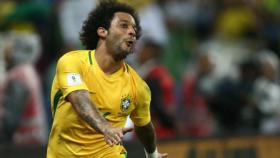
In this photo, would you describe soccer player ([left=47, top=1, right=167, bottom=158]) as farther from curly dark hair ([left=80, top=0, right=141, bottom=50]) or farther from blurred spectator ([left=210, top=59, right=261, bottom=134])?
blurred spectator ([left=210, top=59, right=261, bottom=134])

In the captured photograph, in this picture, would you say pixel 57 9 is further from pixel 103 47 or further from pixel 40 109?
pixel 103 47

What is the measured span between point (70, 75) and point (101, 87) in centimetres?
31

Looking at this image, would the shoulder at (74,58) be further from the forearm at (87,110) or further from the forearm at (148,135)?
the forearm at (148,135)

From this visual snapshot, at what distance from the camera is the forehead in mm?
7465

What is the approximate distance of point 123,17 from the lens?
752 cm

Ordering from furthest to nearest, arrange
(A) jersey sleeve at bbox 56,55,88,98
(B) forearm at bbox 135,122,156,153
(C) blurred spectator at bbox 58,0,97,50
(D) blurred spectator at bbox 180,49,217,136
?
(C) blurred spectator at bbox 58,0,97,50 → (D) blurred spectator at bbox 180,49,217,136 → (B) forearm at bbox 135,122,156,153 → (A) jersey sleeve at bbox 56,55,88,98

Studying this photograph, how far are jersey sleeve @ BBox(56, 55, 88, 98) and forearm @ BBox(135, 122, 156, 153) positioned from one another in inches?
34.1

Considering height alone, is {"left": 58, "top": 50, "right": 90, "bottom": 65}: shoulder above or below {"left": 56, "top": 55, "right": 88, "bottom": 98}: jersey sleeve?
above

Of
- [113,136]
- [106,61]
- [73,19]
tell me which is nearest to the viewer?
[113,136]

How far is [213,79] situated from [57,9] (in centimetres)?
267

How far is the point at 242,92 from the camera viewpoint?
12.3 metres

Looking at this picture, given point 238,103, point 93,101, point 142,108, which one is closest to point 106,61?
point 93,101

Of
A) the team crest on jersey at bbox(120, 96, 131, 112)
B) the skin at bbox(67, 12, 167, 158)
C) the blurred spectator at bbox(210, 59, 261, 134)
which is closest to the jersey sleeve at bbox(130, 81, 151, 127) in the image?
the team crest on jersey at bbox(120, 96, 131, 112)

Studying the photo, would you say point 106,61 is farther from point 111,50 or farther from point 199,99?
point 199,99
